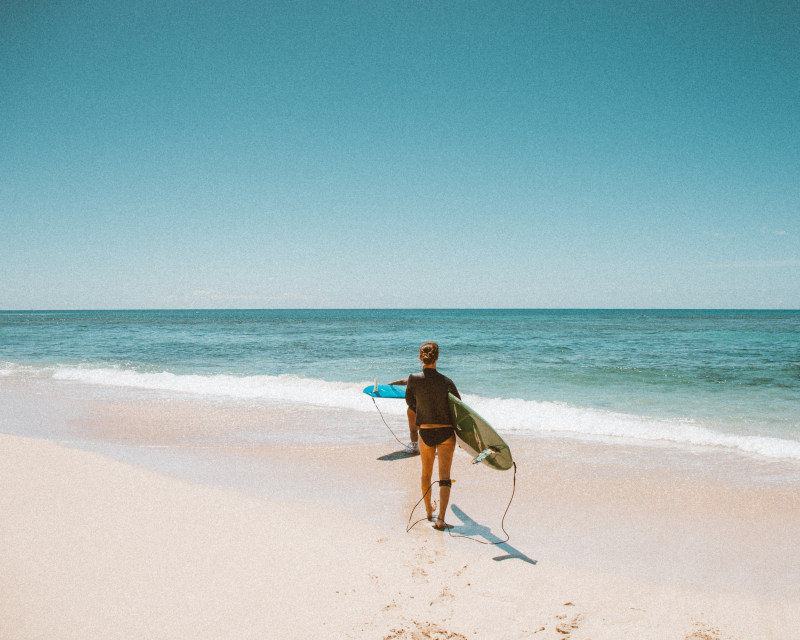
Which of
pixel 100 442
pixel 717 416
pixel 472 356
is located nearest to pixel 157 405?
pixel 100 442

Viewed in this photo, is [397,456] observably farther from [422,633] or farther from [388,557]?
[422,633]

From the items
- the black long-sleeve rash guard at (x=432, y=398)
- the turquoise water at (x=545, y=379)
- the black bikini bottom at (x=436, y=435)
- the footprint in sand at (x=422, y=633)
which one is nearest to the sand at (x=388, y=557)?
the footprint in sand at (x=422, y=633)

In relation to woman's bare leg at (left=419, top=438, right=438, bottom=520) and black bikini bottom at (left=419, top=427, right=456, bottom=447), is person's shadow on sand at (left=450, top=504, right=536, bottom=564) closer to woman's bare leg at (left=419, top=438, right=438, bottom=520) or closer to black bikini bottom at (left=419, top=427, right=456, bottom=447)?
woman's bare leg at (left=419, top=438, right=438, bottom=520)

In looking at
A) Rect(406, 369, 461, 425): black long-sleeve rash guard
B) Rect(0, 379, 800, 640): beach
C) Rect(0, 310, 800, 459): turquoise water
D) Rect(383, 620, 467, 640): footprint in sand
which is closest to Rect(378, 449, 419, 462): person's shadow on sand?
Rect(0, 379, 800, 640): beach

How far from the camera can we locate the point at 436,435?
474cm

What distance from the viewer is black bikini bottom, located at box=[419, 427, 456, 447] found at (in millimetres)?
4738

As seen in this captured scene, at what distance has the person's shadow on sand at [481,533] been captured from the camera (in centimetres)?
428

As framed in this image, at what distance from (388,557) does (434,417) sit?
1.34 meters

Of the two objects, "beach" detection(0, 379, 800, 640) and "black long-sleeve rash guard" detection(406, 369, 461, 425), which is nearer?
"beach" detection(0, 379, 800, 640)

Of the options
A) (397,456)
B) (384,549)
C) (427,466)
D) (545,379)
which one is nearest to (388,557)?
(384,549)

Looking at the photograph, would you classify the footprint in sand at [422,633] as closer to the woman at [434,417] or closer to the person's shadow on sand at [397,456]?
the woman at [434,417]

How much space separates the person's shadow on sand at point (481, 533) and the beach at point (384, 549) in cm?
3

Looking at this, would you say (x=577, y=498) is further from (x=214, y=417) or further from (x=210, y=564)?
(x=214, y=417)

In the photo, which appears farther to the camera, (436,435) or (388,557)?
(436,435)
